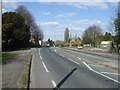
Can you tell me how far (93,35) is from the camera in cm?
10031

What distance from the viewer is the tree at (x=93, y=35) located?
322 ft

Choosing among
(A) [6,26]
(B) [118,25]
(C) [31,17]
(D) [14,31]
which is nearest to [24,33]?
(D) [14,31]

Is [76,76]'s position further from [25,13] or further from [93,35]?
[93,35]

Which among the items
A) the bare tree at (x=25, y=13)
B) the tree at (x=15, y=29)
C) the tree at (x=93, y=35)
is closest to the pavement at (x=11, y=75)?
the tree at (x=15, y=29)

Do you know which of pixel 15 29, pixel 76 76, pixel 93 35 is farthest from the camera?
pixel 93 35

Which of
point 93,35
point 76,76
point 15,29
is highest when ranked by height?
point 15,29

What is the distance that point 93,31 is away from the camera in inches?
3944

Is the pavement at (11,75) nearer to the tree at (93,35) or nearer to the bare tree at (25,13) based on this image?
the bare tree at (25,13)

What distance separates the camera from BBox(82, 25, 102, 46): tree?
98144 millimetres

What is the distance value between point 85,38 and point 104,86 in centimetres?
9437

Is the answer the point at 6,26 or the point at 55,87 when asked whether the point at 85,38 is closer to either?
the point at 6,26

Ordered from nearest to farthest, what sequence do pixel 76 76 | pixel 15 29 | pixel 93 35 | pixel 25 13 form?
pixel 76 76 < pixel 15 29 < pixel 25 13 < pixel 93 35

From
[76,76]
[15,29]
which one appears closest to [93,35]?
[15,29]

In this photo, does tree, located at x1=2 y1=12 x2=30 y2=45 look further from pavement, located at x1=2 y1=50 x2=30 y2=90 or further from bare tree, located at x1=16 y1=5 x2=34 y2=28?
pavement, located at x1=2 y1=50 x2=30 y2=90
